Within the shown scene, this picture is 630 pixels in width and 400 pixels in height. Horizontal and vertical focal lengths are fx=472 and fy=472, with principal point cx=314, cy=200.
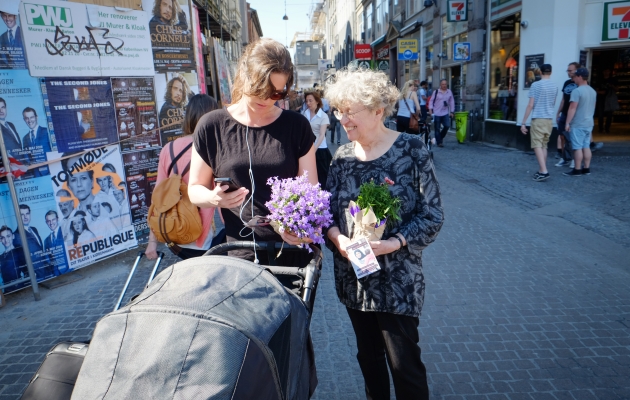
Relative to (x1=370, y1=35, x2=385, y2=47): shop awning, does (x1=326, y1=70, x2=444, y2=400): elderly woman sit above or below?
below

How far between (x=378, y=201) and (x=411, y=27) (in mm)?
23045

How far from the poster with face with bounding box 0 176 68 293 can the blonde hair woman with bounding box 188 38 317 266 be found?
3.05 m

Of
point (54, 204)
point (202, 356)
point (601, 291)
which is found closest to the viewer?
point (202, 356)

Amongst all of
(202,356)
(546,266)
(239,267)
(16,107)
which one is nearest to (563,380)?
(546,266)

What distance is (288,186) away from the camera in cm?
211

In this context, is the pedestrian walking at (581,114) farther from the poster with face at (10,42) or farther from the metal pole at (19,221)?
the metal pole at (19,221)

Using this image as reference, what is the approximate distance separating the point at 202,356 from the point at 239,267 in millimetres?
443

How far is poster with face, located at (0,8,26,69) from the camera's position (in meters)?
4.29

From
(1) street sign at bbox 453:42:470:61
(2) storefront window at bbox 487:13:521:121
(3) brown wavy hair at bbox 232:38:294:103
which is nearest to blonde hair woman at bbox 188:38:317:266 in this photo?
(3) brown wavy hair at bbox 232:38:294:103

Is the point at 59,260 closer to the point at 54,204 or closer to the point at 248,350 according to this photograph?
the point at 54,204

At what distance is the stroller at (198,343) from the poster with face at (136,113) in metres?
4.25

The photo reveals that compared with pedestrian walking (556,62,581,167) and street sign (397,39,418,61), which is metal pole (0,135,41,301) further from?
street sign (397,39,418,61)

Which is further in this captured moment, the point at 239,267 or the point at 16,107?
the point at 16,107

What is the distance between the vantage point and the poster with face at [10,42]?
14.1ft
